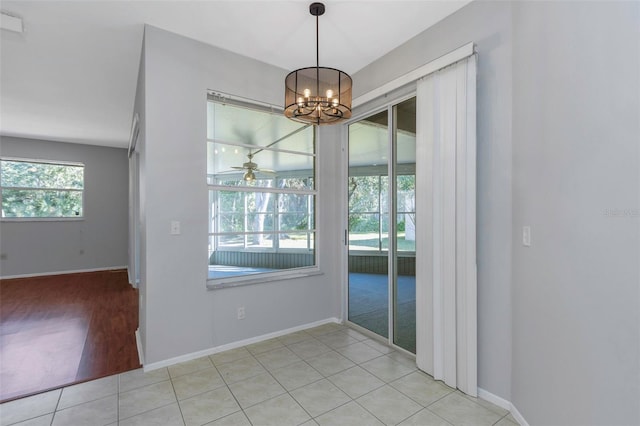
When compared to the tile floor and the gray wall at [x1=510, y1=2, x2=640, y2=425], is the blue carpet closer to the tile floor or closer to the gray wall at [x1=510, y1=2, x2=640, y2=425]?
the tile floor

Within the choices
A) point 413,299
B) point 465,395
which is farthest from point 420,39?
point 465,395

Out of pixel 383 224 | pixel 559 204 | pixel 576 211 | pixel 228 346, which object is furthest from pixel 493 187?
pixel 228 346

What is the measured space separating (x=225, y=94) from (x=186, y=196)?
3.60 feet

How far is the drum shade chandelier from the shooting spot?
6.44ft

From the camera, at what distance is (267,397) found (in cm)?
214

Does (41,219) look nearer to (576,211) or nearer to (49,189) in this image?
(49,189)

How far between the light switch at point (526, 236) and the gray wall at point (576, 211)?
33 millimetres

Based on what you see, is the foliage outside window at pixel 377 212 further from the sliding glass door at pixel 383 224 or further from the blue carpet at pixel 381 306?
the blue carpet at pixel 381 306

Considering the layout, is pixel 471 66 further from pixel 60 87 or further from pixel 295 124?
pixel 60 87

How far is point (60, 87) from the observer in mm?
3822

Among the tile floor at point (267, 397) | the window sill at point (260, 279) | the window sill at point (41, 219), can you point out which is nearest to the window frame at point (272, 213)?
the window sill at point (260, 279)

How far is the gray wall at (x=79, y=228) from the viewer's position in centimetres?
600

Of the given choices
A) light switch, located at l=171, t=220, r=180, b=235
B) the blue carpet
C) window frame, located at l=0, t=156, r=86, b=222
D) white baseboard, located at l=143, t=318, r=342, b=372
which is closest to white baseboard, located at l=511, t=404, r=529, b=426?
the blue carpet

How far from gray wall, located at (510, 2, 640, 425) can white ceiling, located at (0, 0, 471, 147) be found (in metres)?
1.07
